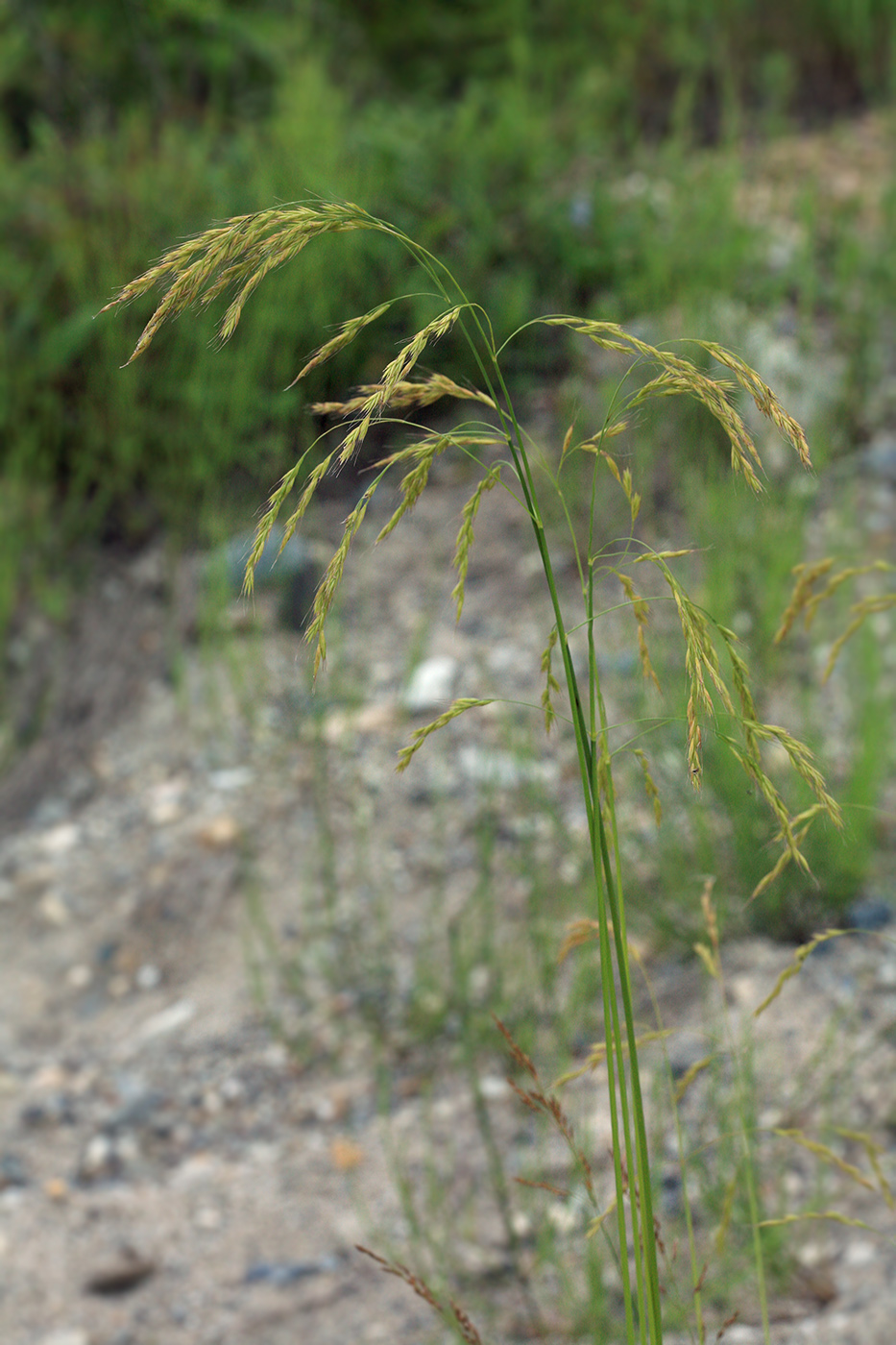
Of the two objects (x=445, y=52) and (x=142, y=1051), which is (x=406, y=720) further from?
(x=445, y=52)

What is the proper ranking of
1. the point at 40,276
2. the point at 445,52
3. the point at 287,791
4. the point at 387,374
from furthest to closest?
the point at 445,52 → the point at 40,276 → the point at 287,791 → the point at 387,374

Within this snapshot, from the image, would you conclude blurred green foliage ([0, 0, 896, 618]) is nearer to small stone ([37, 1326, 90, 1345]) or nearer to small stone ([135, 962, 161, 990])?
small stone ([135, 962, 161, 990])

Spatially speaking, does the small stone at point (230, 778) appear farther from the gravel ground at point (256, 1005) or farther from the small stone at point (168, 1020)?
the small stone at point (168, 1020)

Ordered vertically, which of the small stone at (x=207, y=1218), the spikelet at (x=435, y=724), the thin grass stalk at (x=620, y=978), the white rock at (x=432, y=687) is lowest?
the small stone at (x=207, y=1218)

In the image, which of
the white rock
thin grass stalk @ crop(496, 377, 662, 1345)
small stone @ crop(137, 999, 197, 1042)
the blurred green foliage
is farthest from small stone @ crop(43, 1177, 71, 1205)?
the blurred green foliage

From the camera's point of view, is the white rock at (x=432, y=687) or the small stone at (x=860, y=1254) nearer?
the small stone at (x=860, y=1254)

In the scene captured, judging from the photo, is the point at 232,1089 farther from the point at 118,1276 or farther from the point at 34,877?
the point at 34,877

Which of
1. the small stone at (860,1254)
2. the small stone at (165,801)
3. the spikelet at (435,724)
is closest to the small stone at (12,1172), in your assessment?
the small stone at (165,801)

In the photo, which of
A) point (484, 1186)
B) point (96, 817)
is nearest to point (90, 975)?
point (96, 817)
